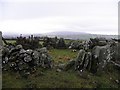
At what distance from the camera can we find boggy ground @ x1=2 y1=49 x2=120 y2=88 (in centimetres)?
2192

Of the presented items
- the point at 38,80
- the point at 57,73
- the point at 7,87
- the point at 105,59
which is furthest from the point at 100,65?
the point at 7,87

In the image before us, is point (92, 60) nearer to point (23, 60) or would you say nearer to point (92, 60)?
point (92, 60)

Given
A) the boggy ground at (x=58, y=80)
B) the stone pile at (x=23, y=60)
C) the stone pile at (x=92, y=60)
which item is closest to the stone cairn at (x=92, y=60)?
the stone pile at (x=92, y=60)

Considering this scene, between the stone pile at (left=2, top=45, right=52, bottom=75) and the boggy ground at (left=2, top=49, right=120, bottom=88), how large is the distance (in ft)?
1.81

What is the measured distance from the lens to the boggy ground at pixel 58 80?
863 inches

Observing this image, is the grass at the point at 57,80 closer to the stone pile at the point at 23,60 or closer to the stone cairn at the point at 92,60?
the stone pile at the point at 23,60

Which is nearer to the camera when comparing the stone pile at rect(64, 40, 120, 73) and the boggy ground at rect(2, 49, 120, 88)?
the boggy ground at rect(2, 49, 120, 88)

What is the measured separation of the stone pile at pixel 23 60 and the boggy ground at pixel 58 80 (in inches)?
21.8

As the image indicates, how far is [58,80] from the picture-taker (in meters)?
22.8

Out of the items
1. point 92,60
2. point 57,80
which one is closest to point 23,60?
point 57,80

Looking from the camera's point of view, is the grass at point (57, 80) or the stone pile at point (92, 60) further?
the stone pile at point (92, 60)

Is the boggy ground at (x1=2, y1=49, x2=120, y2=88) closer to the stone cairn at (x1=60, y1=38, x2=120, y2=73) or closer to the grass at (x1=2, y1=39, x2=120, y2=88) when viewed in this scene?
the grass at (x1=2, y1=39, x2=120, y2=88)

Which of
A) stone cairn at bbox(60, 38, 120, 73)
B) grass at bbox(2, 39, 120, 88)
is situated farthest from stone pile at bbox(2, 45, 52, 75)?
stone cairn at bbox(60, 38, 120, 73)

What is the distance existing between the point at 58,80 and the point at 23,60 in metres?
3.97
